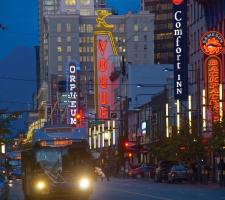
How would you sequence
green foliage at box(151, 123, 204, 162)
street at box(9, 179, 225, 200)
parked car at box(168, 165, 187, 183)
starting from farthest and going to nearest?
green foliage at box(151, 123, 204, 162)
parked car at box(168, 165, 187, 183)
street at box(9, 179, 225, 200)

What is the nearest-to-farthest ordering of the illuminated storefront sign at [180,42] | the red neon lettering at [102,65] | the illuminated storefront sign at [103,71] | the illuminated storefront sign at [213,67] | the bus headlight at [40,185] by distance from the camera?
the bus headlight at [40,185], the illuminated storefront sign at [213,67], the illuminated storefront sign at [180,42], the illuminated storefront sign at [103,71], the red neon lettering at [102,65]

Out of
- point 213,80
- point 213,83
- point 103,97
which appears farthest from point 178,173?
point 103,97

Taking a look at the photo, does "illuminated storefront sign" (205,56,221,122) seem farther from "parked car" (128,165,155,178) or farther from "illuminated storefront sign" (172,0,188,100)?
"parked car" (128,165,155,178)

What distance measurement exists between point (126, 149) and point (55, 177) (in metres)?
68.3

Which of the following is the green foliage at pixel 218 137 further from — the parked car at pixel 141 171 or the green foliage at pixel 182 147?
the parked car at pixel 141 171

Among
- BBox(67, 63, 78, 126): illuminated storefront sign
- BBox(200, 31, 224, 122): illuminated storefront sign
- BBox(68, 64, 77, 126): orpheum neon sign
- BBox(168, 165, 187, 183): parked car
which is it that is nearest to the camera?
BBox(168, 165, 187, 183): parked car

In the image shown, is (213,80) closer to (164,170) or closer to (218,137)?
(164,170)

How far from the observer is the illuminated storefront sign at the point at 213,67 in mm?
70375

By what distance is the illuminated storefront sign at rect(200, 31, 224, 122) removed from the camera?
231 ft

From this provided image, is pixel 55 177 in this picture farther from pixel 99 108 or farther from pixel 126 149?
pixel 99 108

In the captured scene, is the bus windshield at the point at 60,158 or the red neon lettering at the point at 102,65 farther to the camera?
the red neon lettering at the point at 102,65

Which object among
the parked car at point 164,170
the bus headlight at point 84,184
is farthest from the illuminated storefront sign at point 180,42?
the bus headlight at point 84,184

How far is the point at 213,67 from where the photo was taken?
71375mm

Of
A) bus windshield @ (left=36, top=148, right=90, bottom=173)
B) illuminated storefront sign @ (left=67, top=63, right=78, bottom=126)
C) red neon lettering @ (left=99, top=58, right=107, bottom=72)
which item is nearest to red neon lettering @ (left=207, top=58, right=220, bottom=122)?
bus windshield @ (left=36, top=148, right=90, bottom=173)
